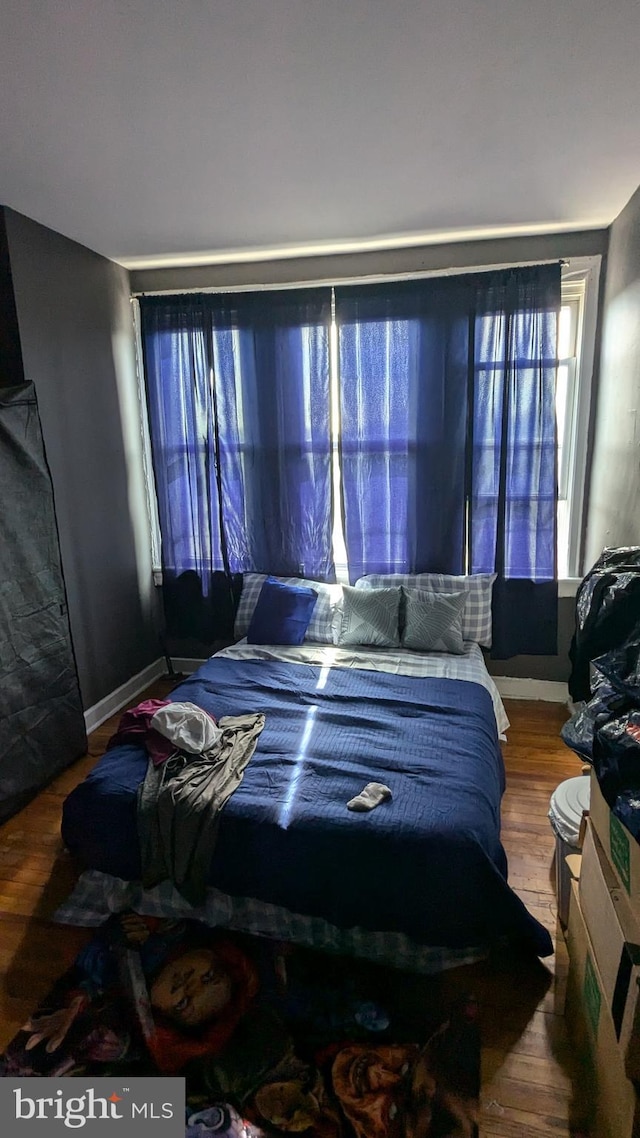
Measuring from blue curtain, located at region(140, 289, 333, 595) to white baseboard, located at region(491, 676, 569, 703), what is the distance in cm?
125

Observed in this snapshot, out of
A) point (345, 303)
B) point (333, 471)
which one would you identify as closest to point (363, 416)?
point (333, 471)

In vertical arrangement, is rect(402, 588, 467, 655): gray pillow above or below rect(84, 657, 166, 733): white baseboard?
above

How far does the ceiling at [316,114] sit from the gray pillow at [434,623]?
1858mm

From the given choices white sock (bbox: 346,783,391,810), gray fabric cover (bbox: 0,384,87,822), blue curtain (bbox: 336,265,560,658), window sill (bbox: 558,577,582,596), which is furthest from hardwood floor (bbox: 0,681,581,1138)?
blue curtain (bbox: 336,265,560,658)

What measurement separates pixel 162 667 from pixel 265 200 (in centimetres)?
279

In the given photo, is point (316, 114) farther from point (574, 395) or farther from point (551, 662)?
point (551, 662)

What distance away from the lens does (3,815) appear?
240 cm

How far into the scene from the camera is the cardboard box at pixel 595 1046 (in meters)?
1.10

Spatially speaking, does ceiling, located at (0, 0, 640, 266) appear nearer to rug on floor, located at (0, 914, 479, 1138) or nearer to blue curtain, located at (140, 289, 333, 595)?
blue curtain, located at (140, 289, 333, 595)

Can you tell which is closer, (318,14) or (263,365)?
(318,14)

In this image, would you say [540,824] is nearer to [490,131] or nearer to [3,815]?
[3,815]

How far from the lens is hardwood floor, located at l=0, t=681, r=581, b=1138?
4.42 ft

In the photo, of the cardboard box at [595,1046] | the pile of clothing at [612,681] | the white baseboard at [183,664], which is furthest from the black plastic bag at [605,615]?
the white baseboard at [183,664]

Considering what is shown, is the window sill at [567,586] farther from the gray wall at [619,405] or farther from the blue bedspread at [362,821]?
the blue bedspread at [362,821]
